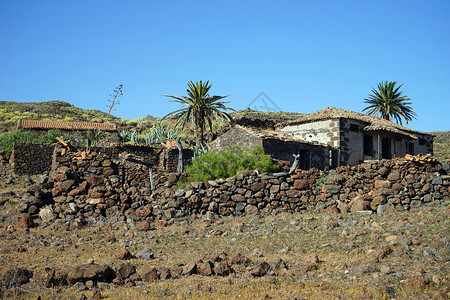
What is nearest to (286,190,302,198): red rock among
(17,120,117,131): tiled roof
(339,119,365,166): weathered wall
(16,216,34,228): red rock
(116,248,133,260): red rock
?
(116,248,133,260): red rock

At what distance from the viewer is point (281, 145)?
998 inches

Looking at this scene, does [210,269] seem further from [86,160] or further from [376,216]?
[86,160]

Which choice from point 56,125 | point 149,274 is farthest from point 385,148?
point 56,125

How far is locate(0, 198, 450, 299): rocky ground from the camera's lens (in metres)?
7.98

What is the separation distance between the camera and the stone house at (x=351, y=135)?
96.6 ft

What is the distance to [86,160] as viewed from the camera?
55.8 feet

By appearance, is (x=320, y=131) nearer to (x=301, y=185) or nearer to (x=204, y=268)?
(x=301, y=185)

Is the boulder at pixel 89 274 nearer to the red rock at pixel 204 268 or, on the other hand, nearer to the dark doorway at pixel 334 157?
the red rock at pixel 204 268

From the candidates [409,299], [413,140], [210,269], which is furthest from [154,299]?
[413,140]

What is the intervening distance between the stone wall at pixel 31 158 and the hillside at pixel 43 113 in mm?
32304

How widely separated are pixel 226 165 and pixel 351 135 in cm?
1280

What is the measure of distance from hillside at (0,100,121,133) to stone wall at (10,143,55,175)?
32.3 m

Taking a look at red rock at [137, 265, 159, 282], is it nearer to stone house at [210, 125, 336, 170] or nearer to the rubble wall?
the rubble wall

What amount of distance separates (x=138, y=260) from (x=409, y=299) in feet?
20.6
